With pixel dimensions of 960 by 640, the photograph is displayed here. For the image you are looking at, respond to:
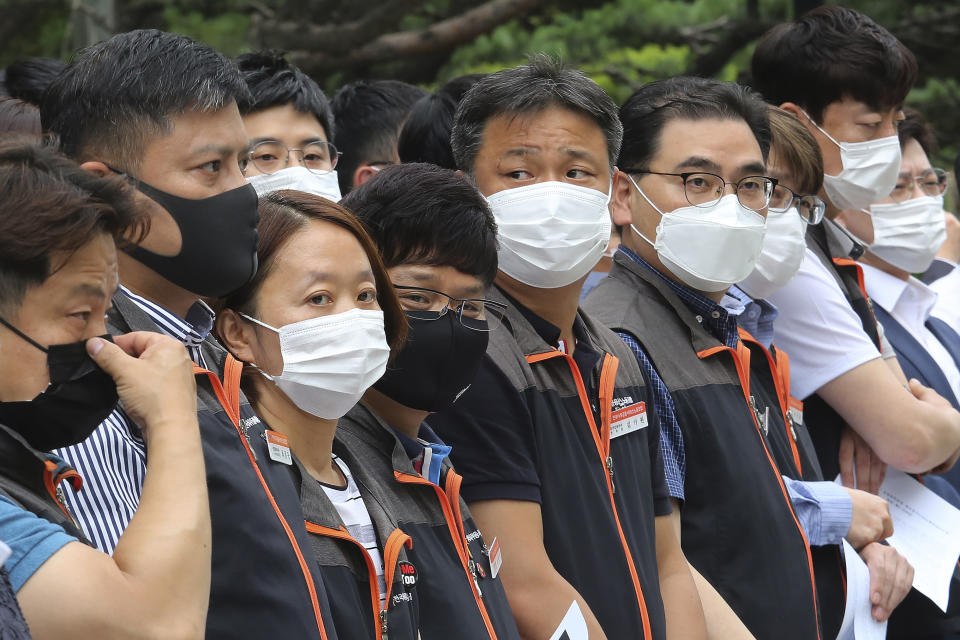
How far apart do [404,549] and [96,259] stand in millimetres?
949

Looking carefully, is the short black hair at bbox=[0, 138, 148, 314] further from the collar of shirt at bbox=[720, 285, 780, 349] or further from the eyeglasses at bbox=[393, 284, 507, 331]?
the collar of shirt at bbox=[720, 285, 780, 349]

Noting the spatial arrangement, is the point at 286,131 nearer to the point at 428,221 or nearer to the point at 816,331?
the point at 428,221

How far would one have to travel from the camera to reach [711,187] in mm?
4047

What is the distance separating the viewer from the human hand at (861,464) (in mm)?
4492

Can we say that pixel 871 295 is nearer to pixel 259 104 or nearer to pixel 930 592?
pixel 930 592

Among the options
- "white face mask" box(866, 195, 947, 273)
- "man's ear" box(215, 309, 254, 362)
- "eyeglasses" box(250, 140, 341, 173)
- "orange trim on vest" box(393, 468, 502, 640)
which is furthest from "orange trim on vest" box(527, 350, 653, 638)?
"white face mask" box(866, 195, 947, 273)

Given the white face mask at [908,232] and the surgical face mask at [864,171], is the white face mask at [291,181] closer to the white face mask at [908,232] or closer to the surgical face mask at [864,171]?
the surgical face mask at [864,171]

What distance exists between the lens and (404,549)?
271cm

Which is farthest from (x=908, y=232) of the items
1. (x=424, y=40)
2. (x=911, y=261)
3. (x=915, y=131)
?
(x=424, y=40)

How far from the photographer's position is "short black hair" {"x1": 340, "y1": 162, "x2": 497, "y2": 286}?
3131mm

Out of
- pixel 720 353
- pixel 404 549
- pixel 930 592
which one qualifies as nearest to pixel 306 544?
pixel 404 549

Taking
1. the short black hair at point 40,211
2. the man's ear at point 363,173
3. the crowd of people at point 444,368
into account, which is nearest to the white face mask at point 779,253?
the crowd of people at point 444,368

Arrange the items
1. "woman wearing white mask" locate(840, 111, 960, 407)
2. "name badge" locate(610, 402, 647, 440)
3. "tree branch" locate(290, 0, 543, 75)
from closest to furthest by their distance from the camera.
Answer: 1. "name badge" locate(610, 402, 647, 440)
2. "woman wearing white mask" locate(840, 111, 960, 407)
3. "tree branch" locate(290, 0, 543, 75)

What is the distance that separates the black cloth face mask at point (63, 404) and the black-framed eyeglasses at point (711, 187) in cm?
232
